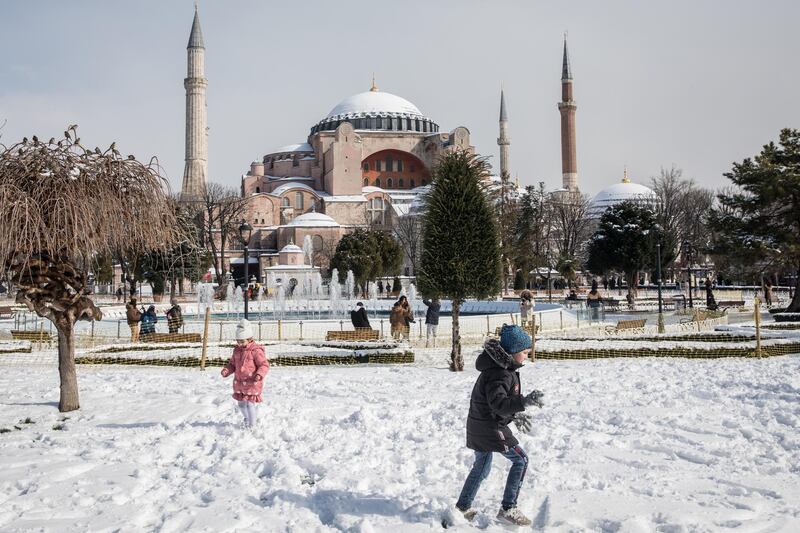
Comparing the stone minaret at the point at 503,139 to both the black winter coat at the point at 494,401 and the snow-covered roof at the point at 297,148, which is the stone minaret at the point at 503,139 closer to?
the snow-covered roof at the point at 297,148

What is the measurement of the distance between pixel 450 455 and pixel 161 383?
5358 millimetres

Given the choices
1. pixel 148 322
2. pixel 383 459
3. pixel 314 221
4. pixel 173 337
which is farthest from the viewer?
pixel 314 221

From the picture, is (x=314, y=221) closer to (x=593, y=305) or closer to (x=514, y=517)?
(x=593, y=305)

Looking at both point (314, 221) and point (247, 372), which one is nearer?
point (247, 372)

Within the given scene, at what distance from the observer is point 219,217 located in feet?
141

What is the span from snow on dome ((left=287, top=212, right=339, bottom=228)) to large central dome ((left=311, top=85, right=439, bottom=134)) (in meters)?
15.2

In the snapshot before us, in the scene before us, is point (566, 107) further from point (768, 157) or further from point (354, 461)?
point (354, 461)

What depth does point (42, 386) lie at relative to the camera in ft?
30.0

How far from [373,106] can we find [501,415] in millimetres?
69217

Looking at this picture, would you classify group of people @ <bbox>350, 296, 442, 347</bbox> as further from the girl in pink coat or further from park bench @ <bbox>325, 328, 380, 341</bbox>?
the girl in pink coat

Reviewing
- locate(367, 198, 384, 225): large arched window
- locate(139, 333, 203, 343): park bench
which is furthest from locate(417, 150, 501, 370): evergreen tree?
locate(367, 198, 384, 225): large arched window

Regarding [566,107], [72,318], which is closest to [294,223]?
[566,107]

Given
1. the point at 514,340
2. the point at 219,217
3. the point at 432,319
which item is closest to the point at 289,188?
the point at 219,217

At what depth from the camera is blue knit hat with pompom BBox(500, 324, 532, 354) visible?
14.0 feet
